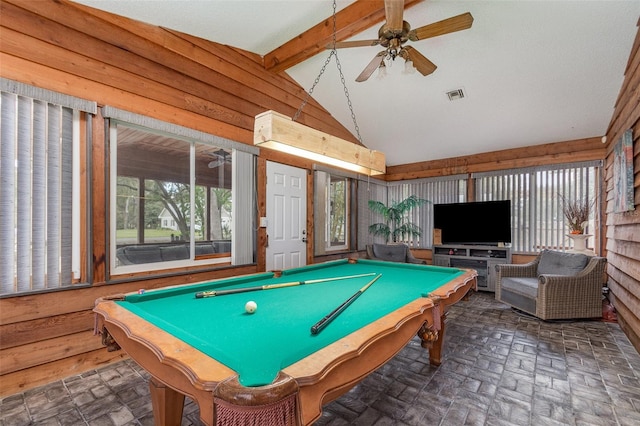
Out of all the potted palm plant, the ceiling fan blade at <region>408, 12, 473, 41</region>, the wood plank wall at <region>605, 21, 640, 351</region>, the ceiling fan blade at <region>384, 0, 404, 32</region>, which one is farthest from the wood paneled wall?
the wood plank wall at <region>605, 21, 640, 351</region>

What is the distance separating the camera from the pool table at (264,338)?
0.83m

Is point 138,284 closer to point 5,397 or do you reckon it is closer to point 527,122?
point 5,397

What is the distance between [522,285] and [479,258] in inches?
52.4

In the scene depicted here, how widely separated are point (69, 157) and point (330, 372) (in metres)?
2.71

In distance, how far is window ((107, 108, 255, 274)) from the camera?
373 centimetres

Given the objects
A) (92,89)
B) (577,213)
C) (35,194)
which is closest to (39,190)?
(35,194)

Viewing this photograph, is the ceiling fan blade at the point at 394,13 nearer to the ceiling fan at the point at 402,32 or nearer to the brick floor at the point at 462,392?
the ceiling fan at the point at 402,32

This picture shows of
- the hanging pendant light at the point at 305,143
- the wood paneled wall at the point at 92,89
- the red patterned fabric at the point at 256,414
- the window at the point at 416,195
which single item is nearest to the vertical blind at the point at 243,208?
the wood paneled wall at the point at 92,89

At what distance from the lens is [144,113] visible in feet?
9.37

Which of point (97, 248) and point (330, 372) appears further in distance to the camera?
point (97, 248)

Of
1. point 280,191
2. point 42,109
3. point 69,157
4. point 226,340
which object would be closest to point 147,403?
point 226,340

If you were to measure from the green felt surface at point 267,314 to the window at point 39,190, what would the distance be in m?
1.12

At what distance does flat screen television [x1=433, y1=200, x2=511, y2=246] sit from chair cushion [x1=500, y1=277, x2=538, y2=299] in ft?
3.65

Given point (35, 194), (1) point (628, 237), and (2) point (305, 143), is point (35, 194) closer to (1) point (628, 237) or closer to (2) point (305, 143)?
(2) point (305, 143)
